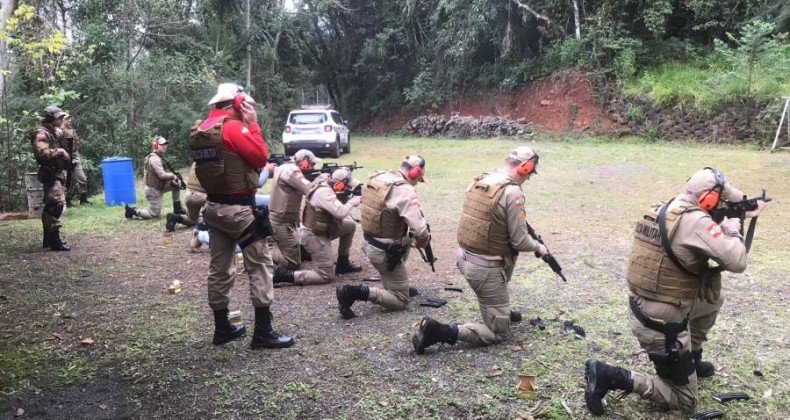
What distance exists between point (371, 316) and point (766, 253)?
485 cm

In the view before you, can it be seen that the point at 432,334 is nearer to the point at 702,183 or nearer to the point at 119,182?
the point at 702,183

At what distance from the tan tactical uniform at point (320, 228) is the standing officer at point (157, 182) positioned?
13.3 feet

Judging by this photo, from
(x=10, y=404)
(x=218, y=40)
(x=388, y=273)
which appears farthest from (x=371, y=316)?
(x=218, y=40)

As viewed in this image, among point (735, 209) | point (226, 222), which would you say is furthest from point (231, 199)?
point (735, 209)

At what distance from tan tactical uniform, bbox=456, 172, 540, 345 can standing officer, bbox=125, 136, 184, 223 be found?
253 inches

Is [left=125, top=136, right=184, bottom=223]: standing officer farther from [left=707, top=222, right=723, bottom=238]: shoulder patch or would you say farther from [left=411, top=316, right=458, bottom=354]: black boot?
[left=707, top=222, right=723, bottom=238]: shoulder patch

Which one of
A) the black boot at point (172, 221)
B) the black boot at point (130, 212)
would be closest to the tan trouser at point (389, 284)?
the black boot at point (172, 221)

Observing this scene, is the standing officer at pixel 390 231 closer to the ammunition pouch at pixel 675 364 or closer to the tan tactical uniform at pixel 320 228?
the tan tactical uniform at pixel 320 228

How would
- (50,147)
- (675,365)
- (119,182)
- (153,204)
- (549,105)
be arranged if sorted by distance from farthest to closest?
(549,105) → (119,182) → (153,204) → (50,147) → (675,365)

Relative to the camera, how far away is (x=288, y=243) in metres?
6.21

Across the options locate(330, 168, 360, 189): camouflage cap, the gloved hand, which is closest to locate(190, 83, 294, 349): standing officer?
locate(330, 168, 360, 189): camouflage cap

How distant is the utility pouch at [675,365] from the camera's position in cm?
317

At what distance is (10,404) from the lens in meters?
3.42

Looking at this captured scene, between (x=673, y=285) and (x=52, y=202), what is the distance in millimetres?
7082
